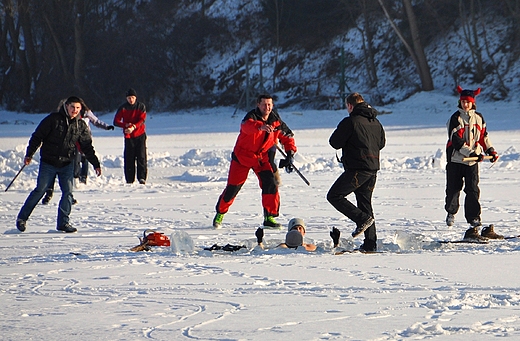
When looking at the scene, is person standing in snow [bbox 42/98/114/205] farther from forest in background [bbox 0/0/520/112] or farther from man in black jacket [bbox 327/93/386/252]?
forest in background [bbox 0/0/520/112]

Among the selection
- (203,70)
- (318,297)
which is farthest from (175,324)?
(203,70)

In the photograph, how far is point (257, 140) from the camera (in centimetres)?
793

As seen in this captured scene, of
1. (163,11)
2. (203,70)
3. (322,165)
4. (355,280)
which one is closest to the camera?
(355,280)

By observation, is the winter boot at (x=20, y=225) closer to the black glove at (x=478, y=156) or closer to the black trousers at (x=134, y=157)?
the black glove at (x=478, y=156)

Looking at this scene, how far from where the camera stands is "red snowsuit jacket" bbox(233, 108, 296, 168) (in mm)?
7848

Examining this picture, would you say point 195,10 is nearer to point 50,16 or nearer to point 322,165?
point 50,16

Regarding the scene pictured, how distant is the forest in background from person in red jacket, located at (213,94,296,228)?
88.3 feet

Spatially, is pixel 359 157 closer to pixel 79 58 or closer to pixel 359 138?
pixel 359 138

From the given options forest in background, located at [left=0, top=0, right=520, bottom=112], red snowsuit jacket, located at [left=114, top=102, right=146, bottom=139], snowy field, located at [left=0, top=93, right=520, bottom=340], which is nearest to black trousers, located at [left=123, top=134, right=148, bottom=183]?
red snowsuit jacket, located at [left=114, top=102, right=146, bottom=139]

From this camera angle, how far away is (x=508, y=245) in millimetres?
6586

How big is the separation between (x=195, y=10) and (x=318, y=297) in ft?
145

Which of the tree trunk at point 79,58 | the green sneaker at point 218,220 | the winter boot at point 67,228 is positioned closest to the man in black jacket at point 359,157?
the green sneaker at point 218,220

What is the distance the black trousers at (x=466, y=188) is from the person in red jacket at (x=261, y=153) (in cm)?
149

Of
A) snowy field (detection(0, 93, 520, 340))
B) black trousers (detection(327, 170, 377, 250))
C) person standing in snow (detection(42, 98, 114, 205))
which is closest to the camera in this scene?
snowy field (detection(0, 93, 520, 340))
